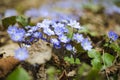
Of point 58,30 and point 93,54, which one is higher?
point 58,30

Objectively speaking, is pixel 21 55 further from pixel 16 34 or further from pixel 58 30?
pixel 58 30

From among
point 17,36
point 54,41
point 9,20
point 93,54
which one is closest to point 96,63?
point 93,54

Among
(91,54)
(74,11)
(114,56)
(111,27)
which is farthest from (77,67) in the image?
(74,11)

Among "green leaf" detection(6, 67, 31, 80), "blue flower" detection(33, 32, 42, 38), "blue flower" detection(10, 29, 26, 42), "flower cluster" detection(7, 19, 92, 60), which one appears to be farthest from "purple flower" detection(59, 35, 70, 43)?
"green leaf" detection(6, 67, 31, 80)

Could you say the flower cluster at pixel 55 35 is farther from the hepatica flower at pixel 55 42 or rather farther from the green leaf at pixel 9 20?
the green leaf at pixel 9 20

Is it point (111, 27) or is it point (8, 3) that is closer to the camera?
point (111, 27)

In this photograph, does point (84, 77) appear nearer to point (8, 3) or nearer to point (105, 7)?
point (105, 7)

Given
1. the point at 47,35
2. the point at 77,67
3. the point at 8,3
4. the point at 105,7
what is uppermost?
the point at 47,35

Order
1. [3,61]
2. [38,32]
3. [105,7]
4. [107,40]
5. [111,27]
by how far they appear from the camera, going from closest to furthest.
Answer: [3,61] → [38,32] → [107,40] → [111,27] → [105,7]

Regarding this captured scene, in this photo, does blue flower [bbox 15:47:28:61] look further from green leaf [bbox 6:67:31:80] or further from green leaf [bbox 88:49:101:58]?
green leaf [bbox 88:49:101:58]
